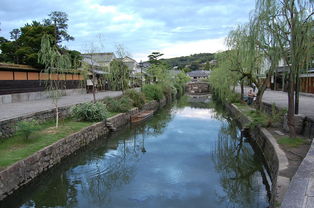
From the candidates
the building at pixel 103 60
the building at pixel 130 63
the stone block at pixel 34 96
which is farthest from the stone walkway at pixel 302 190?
the stone block at pixel 34 96

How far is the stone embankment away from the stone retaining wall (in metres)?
5.58

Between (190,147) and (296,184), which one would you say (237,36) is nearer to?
(190,147)

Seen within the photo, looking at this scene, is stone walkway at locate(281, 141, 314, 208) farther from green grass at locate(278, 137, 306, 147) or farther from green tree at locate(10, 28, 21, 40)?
green tree at locate(10, 28, 21, 40)

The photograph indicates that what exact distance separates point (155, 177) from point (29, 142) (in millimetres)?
4003

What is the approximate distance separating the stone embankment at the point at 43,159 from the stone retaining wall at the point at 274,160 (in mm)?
5578

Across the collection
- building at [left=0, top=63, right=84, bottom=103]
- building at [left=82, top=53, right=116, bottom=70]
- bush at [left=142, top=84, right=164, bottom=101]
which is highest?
building at [left=82, top=53, right=116, bottom=70]

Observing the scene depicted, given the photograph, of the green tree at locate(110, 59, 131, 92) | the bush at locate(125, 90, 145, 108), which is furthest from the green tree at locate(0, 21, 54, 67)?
the bush at locate(125, 90, 145, 108)

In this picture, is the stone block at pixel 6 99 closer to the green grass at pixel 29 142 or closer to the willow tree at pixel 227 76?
the green grass at pixel 29 142

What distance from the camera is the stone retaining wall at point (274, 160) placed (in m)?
4.81

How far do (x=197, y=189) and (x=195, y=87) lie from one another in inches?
1969

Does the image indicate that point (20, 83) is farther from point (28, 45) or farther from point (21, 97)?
point (28, 45)

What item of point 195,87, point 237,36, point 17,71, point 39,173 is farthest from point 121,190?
point 195,87

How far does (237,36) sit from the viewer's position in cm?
1523

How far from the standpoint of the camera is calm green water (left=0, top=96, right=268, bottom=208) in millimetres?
6309
